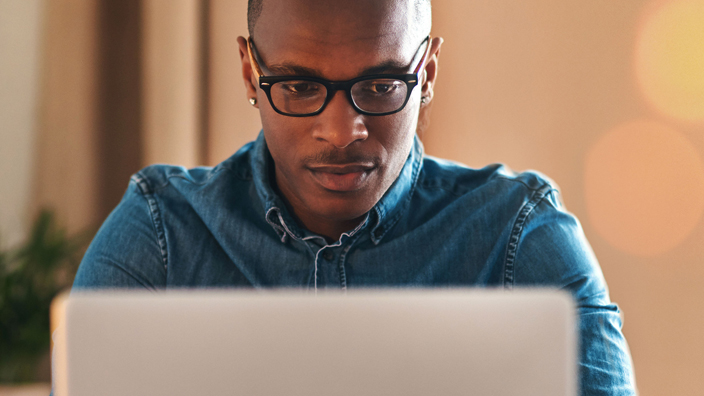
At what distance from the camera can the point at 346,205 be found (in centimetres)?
98

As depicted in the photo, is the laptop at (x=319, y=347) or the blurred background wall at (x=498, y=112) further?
the blurred background wall at (x=498, y=112)

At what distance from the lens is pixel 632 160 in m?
2.15

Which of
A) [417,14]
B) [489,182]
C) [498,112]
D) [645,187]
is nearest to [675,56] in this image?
[645,187]

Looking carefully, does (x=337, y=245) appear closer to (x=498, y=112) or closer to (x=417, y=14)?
(x=417, y=14)

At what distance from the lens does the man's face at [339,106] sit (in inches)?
35.0

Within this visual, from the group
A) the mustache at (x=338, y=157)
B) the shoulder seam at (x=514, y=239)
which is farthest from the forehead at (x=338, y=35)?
the shoulder seam at (x=514, y=239)

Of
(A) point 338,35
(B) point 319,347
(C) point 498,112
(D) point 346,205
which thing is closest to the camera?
(B) point 319,347

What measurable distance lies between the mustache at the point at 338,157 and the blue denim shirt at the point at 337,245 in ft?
0.46

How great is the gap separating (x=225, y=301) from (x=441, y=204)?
0.82 metres

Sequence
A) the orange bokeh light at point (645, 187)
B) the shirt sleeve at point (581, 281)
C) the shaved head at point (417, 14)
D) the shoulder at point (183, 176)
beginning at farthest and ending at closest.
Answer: the orange bokeh light at point (645, 187)
the shoulder at point (183, 176)
the shaved head at point (417, 14)
the shirt sleeve at point (581, 281)

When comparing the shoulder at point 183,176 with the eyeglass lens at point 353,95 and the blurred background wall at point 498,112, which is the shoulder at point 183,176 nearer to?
the eyeglass lens at point 353,95

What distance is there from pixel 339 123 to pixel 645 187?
5.55 ft

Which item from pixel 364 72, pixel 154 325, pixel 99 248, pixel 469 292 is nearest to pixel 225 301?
pixel 154 325

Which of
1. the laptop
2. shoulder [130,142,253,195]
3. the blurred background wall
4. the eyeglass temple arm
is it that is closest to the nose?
the eyeglass temple arm
